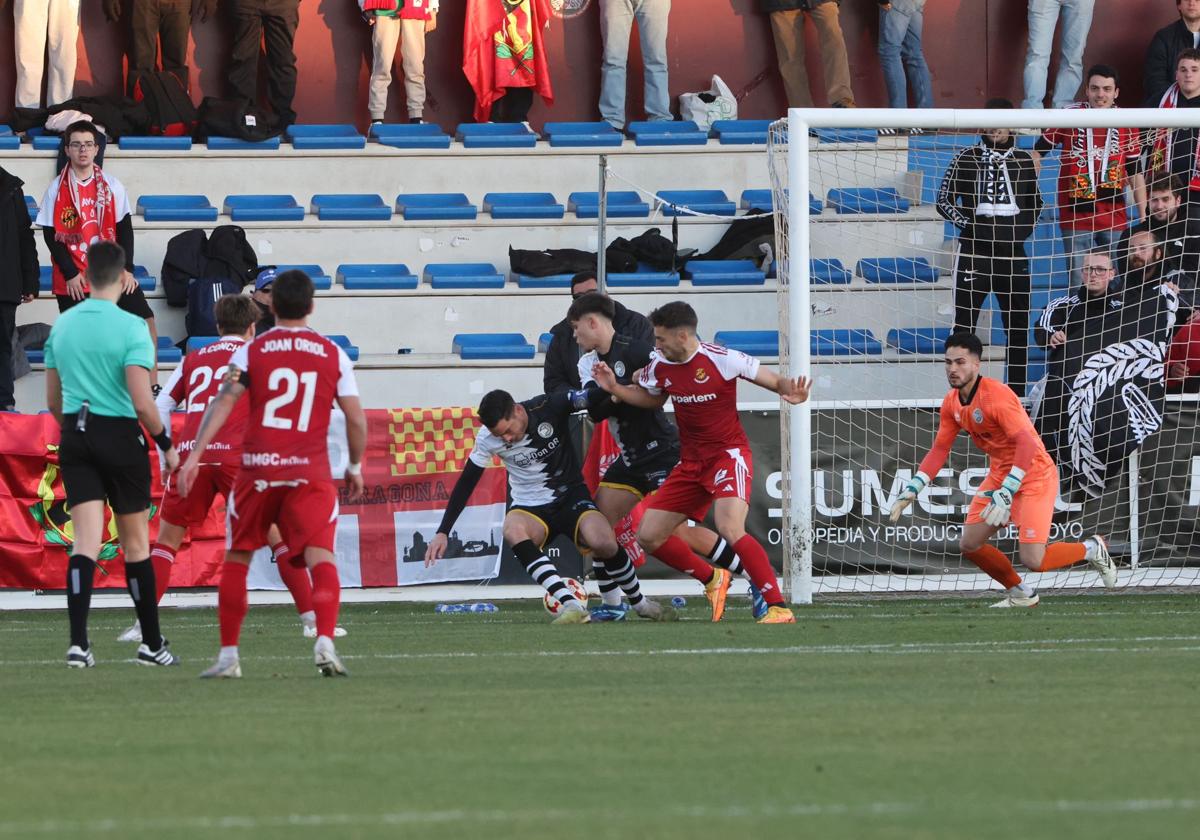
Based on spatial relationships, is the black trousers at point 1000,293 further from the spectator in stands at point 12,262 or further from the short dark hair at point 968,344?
the spectator in stands at point 12,262

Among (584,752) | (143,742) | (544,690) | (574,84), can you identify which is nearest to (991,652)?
(544,690)

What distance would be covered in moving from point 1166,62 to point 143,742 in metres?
15.1

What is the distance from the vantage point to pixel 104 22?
19922mm

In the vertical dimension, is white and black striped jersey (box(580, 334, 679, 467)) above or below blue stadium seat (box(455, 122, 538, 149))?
below

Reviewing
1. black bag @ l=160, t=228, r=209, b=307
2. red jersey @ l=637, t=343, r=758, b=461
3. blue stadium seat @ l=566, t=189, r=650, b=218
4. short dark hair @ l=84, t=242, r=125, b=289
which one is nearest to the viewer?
short dark hair @ l=84, t=242, r=125, b=289

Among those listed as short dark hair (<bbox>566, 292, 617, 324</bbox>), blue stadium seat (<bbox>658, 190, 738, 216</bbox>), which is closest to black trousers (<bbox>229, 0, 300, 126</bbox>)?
blue stadium seat (<bbox>658, 190, 738, 216</bbox>)

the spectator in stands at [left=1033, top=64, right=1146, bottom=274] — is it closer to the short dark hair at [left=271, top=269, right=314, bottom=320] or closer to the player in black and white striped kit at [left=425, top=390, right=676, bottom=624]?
the player in black and white striped kit at [left=425, top=390, right=676, bottom=624]

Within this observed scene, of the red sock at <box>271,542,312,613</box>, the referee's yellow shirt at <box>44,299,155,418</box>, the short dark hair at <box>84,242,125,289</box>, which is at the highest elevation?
the short dark hair at <box>84,242,125,289</box>

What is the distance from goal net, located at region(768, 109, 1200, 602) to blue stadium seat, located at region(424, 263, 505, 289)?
3312 mm

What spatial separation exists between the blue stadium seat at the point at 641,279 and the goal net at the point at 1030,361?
6.09 feet

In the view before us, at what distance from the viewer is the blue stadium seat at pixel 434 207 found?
57.9ft

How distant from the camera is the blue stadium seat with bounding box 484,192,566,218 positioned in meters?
17.6

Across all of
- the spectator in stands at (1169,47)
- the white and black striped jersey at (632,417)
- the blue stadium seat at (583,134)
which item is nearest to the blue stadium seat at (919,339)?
the spectator in stands at (1169,47)

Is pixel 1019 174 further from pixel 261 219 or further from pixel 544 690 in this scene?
pixel 544 690
